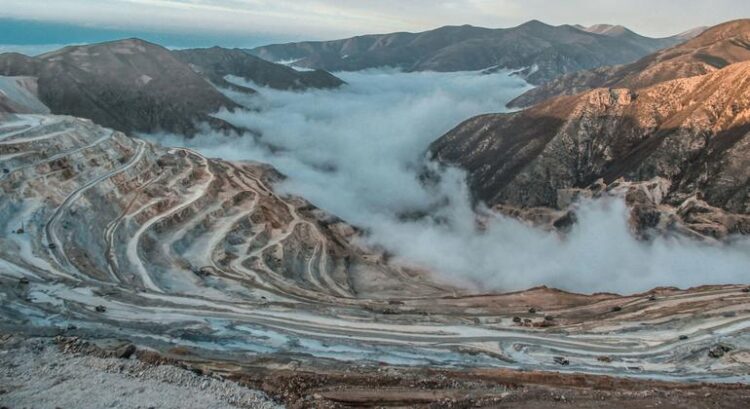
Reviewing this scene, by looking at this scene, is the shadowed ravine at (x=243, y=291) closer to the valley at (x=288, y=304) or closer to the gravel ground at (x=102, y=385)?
the valley at (x=288, y=304)

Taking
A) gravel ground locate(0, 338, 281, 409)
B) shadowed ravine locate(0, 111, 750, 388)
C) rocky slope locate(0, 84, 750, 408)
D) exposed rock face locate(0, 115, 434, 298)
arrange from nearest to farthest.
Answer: gravel ground locate(0, 338, 281, 409), rocky slope locate(0, 84, 750, 408), shadowed ravine locate(0, 111, 750, 388), exposed rock face locate(0, 115, 434, 298)

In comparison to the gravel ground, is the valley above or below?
below

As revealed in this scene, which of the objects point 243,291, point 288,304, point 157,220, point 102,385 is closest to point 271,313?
point 288,304

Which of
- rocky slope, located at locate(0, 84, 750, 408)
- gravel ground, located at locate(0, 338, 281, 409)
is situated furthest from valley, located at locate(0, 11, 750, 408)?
rocky slope, located at locate(0, 84, 750, 408)

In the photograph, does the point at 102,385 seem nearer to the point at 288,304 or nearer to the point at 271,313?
the point at 271,313

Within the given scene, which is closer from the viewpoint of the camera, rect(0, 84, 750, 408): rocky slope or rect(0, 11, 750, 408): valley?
rect(0, 11, 750, 408): valley

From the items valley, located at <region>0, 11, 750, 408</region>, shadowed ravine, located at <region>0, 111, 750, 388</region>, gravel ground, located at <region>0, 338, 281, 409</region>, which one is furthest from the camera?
shadowed ravine, located at <region>0, 111, 750, 388</region>

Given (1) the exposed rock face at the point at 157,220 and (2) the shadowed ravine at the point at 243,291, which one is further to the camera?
(1) the exposed rock face at the point at 157,220

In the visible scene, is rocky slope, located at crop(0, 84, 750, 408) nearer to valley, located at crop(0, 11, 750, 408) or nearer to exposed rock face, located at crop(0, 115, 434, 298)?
valley, located at crop(0, 11, 750, 408)

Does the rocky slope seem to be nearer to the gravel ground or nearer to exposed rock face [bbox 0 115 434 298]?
the gravel ground

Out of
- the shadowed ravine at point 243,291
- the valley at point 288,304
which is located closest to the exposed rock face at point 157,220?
the shadowed ravine at point 243,291
